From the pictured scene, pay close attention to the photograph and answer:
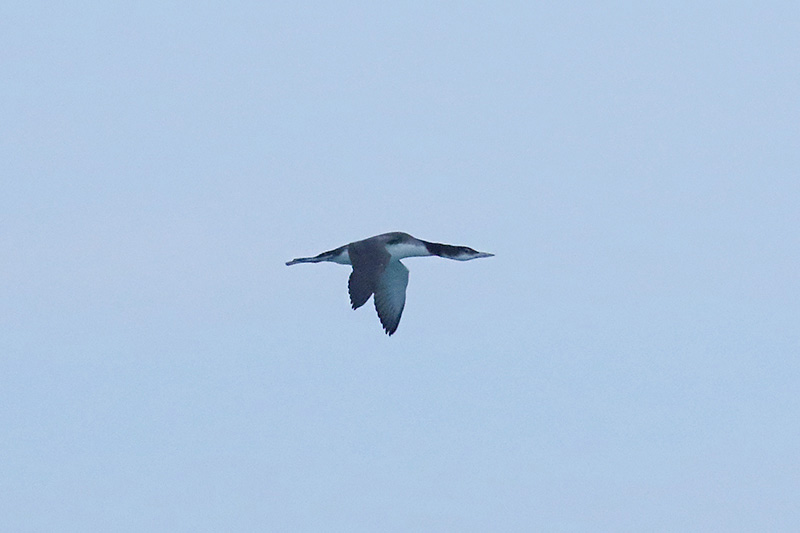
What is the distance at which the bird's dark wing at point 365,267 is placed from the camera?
50844mm

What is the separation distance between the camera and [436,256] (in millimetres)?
55719

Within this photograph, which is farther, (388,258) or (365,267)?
(388,258)

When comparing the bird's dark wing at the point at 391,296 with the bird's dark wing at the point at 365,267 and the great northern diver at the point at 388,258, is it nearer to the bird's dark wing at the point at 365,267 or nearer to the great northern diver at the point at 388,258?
the great northern diver at the point at 388,258

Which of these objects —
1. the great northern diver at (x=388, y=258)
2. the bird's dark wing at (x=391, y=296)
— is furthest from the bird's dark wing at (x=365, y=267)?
the bird's dark wing at (x=391, y=296)

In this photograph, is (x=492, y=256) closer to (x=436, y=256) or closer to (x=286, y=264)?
(x=436, y=256)

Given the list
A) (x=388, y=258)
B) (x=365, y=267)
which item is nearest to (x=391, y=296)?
(x=388, y=258)

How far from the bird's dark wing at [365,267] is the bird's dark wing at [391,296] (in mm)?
632

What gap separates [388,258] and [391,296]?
5.13 ft

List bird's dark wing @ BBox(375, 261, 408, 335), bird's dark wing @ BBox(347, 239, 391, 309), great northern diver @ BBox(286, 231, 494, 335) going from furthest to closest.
Result: 1. bird's dark wing @ BBox(375, 261, 408, 335)
2. great northern diver @ BBox(286, 231, 494, 335)
3. bird's dark wing @ BBox(347, 239, 391, 309)

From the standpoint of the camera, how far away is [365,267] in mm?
52406

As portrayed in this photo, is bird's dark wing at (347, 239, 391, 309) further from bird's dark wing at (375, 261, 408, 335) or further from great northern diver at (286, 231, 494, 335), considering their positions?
bird's dark wing at (375, 261, 408, 335)

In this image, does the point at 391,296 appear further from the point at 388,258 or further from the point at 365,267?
the point at 365,267

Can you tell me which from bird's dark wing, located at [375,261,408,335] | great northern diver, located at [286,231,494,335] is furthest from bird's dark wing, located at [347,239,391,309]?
bird's dark wing, located at [375,261,408,335]

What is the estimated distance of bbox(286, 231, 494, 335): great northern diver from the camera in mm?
52750
